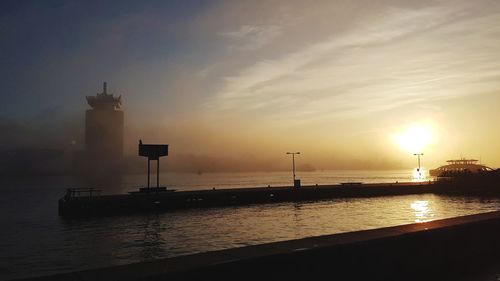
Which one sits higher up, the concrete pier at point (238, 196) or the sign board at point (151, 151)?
the sign board at point (151, 151)

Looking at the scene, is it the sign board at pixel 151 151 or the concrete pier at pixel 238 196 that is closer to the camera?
the concrete pier at pixel 238 196

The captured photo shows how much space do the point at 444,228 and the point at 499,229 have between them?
2.18m

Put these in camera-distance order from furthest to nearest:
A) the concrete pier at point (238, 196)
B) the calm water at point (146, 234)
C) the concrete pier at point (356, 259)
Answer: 1. the concrete pier at point (238, 196)
2. the calm water at point (146, 234)
3. the concrete pier at point (356, 259)

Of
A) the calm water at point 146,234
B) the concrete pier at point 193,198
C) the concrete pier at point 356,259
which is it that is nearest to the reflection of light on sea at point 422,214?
the calm water at point 146,234

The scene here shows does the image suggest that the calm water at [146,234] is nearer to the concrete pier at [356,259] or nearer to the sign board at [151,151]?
the sign board at [151,151]

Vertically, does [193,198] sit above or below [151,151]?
below

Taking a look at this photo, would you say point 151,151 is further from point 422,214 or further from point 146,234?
point 422,214

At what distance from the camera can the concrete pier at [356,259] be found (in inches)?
210

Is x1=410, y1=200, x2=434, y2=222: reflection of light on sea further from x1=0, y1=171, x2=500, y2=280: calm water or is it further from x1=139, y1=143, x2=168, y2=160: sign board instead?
x1=139, y1=143, x2=168, y2=160: sign board

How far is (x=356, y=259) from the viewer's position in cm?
677

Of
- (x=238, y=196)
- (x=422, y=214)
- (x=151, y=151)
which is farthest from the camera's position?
(x=238, y=196)

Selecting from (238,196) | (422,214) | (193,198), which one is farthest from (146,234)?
(422,214)

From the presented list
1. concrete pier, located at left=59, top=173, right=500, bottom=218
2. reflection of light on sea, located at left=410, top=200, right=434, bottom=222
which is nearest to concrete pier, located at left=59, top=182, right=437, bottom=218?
concrete pier, located at left=59, top=173, right=500, bottom=218

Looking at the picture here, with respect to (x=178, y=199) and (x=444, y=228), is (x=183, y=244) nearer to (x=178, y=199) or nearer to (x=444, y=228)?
(x=444, y=228)
